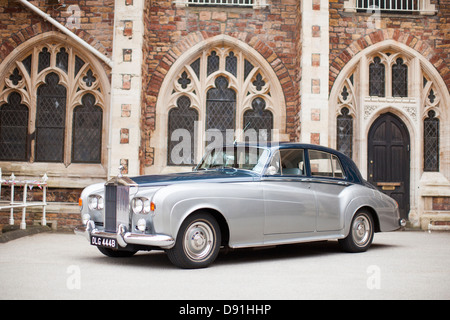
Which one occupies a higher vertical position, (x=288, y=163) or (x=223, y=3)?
(x=223, y=3)

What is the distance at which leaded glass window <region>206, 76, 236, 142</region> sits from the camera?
1252cm

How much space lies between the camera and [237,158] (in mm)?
7125

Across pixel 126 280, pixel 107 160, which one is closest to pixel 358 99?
pixel 107 160

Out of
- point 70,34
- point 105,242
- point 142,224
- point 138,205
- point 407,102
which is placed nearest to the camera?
point 142,224

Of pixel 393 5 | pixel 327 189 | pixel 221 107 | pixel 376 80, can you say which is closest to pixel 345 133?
pixel 376 80

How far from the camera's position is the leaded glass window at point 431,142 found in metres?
12.7

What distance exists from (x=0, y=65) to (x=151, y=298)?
976 centimetres

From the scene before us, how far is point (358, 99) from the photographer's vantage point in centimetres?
1262

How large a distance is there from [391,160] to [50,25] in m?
8.68

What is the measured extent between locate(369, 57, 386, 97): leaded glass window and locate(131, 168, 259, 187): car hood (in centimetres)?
704

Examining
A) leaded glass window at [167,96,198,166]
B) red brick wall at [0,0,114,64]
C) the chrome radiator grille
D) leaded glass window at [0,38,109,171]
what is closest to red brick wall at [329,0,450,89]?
leaded glass window at [167,96,198,166]

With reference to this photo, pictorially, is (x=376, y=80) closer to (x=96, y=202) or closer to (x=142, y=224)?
(x=96, y=202)

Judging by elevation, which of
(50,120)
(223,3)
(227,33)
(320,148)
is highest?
(223,3)

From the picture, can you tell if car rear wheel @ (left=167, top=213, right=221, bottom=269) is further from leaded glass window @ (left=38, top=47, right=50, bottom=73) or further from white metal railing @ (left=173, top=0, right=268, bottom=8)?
leaded glass window @ (left=38, top=47, right=50, bottom=73)
